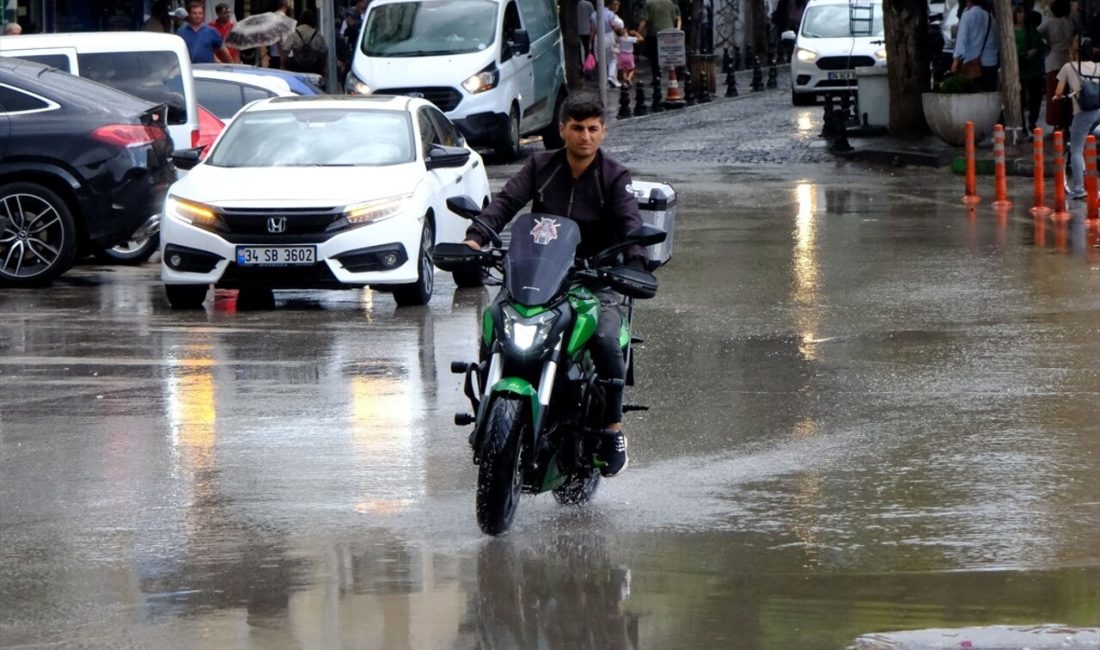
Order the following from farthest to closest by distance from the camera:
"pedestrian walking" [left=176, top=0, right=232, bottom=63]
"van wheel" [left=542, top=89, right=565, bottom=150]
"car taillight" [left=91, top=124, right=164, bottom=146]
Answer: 1. "van wheel" [left=542, top=89, right=565, bottom=150]
2. "pedestrian walking" [left=176, top=0, right=232, bottom=63]
3. "car taillight" [left=91, top=124, right=164, bottom=146]

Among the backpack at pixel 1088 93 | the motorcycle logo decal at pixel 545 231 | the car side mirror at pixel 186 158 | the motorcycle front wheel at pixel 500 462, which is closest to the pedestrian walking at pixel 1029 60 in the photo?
the backpack at pixel 1088 93

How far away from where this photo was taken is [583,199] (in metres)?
8.00

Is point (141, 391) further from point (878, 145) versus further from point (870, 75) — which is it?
point (870, 75)

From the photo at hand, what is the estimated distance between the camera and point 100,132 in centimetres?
1598

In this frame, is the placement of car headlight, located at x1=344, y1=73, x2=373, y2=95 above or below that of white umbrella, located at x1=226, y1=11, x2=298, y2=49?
below

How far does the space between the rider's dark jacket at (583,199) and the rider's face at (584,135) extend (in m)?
0.08

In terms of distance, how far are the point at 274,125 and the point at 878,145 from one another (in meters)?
13.7

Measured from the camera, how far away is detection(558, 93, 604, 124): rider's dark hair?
26.0 feet

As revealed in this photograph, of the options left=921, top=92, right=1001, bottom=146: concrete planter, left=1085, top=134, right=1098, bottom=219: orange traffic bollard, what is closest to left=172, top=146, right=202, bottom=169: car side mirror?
left=1085, top=134, right=1098, bottom=219: orange traffic bollard

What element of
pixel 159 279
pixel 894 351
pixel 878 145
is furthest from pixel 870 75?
pixel 894 351

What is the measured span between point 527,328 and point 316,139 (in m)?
8.37

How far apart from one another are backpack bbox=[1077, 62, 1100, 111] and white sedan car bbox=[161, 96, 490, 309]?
23.0 feet

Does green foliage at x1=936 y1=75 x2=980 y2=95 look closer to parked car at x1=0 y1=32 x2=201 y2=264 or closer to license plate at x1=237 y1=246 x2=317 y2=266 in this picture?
parked car at x1=0 y1=32 x2=201 y2=264

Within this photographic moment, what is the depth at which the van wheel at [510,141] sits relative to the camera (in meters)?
27.9
